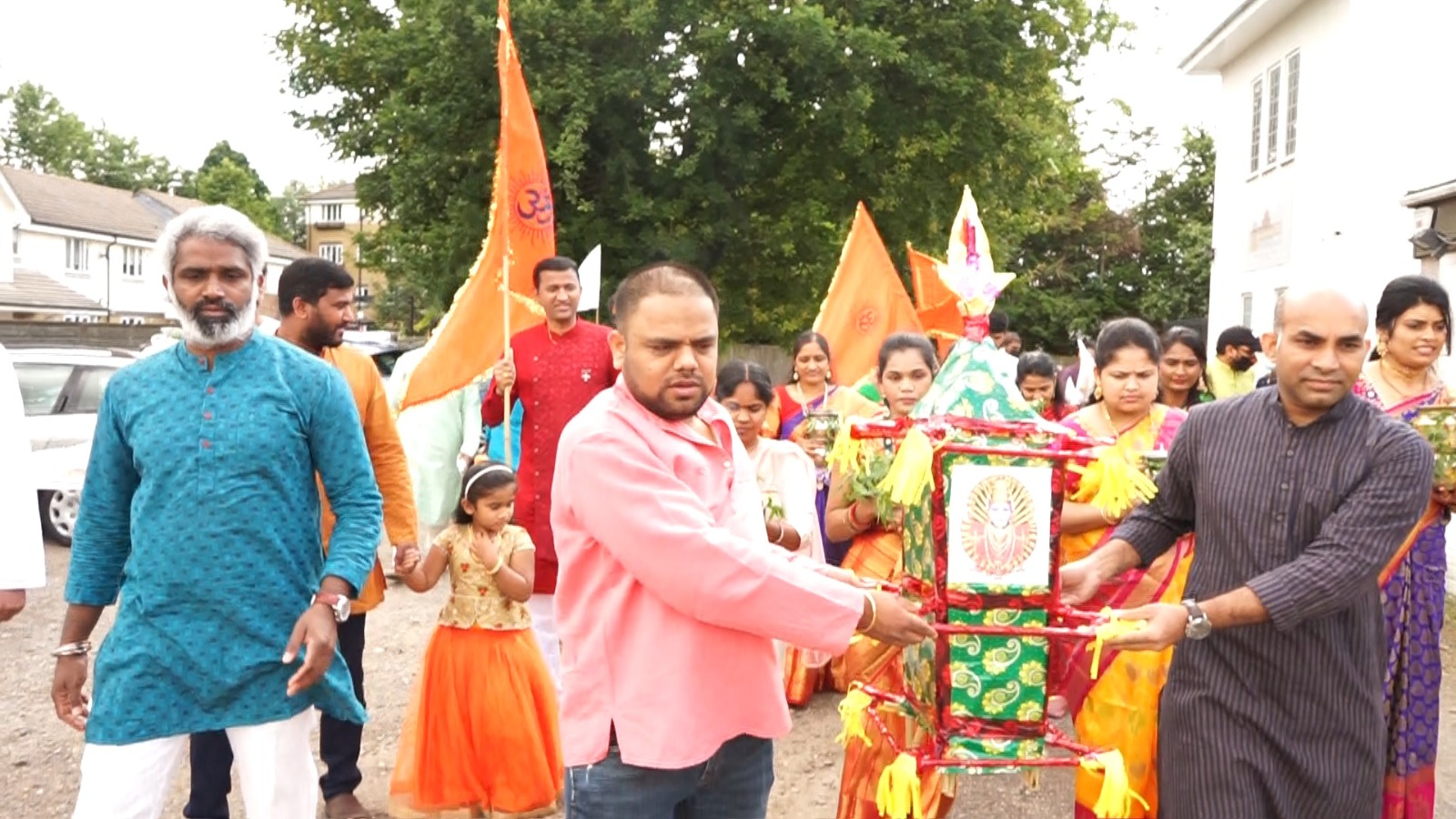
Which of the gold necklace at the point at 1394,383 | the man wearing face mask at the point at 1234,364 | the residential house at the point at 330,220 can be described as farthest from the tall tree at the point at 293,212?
the gold necklace at the point at 1394,383

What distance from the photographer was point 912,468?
9.21 feet

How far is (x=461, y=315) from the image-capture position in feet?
23.0

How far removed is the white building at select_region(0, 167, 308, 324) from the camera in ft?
140

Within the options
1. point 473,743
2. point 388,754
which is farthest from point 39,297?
point 473,743

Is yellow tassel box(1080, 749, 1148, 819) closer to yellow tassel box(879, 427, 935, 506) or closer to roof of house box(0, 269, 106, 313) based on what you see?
yellow tassel box(879, 427, 935, 506)

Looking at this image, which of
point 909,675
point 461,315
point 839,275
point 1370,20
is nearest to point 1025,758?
point 909,675

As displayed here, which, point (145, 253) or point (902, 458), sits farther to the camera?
point (145, 253)

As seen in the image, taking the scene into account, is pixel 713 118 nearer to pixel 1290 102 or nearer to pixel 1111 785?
pixel 1290 102

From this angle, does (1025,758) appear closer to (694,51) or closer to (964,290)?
(964,290)

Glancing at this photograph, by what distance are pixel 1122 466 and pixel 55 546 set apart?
37.5ft

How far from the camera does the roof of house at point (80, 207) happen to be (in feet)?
160

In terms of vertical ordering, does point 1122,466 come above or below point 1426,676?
above

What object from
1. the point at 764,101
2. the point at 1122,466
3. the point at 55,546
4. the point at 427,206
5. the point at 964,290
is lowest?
the point at 55,546

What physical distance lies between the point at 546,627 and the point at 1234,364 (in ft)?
17.3
